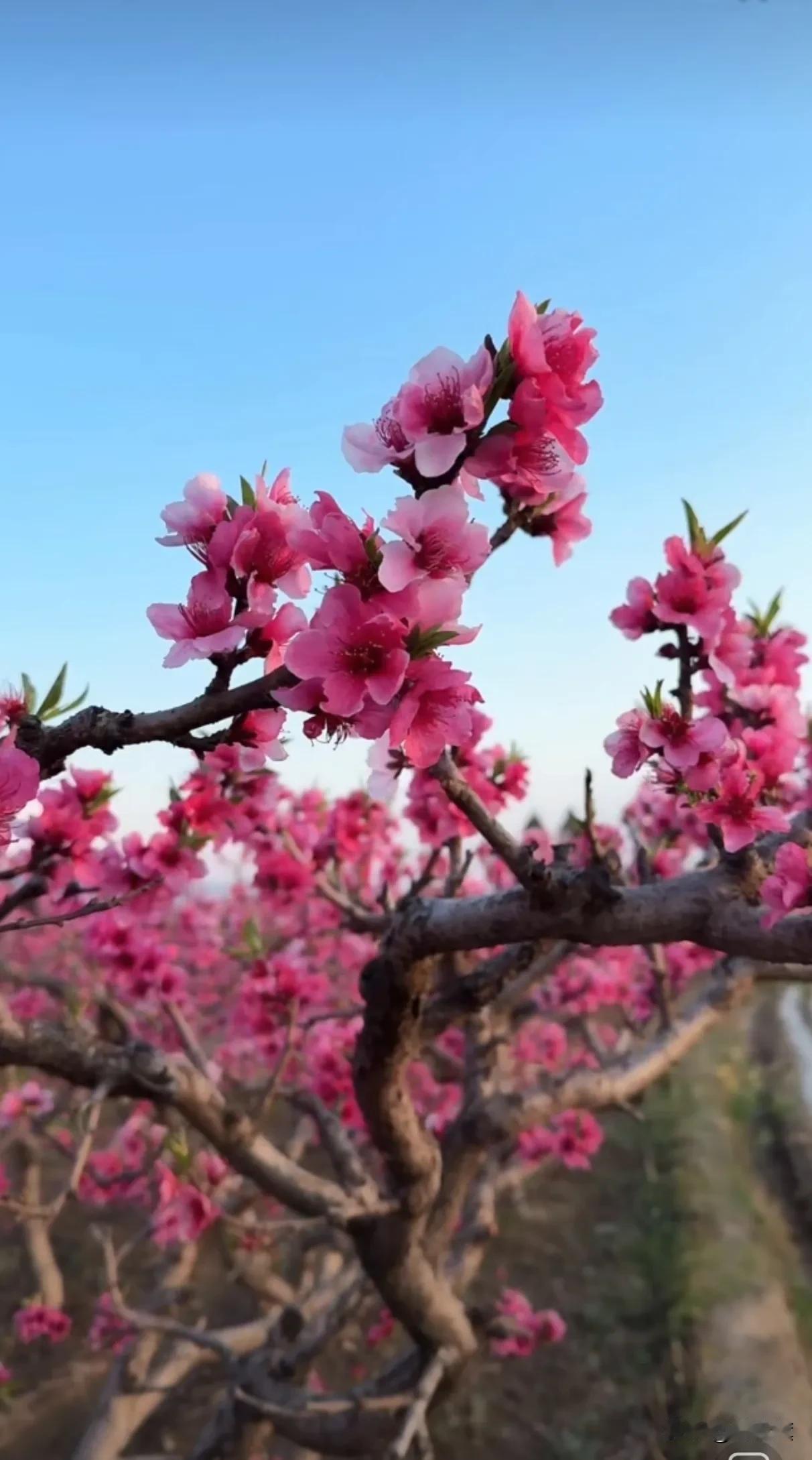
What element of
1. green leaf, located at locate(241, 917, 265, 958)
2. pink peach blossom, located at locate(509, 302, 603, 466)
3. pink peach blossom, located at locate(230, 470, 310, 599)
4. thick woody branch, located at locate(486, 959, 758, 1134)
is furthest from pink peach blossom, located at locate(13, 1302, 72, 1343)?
pink peach blossom, located at locate(509, 302, 603, 466)

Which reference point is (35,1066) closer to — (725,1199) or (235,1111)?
(235,1111)

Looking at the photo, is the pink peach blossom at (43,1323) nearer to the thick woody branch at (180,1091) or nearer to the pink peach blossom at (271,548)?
the thick woody branch at (180,1091)

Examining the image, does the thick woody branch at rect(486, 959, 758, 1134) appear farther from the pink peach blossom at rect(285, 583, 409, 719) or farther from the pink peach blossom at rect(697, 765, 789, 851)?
the pink peach blossom at rect(285, 583, 409, 719)

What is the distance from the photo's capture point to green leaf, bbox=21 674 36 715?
1.86m

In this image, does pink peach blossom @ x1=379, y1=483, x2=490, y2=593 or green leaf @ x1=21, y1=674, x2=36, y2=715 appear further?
green leaf @ x1=21, y1=674, x2=36, y2=715

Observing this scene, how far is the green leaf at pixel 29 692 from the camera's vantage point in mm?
1857

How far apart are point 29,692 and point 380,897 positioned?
161cm

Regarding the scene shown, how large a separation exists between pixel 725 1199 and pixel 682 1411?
9.40ft

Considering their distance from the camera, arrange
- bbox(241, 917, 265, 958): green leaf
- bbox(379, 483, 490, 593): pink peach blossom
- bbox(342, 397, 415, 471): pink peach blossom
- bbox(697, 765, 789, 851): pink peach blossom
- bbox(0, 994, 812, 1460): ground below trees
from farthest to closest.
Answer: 1. bbox(0, 994, 812, 1460): ground below trees
2. bbox(241, 917, 265, 958): green leaf
3. bbox(697, 765, 789, 851): pink peach blossom
4. bbox(342, 397, 415, 471): pink peach blossom
5. bbox(379, 483, 490, 593): pink peach blossom

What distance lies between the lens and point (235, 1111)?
3.18 m

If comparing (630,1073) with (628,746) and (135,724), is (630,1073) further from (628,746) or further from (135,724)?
(135,724)

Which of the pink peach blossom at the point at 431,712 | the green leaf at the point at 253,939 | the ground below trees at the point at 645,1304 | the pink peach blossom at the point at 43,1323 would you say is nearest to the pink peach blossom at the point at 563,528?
the pink peach blossom at the point at 431,712

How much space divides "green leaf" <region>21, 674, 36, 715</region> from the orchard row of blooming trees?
0.05 feet

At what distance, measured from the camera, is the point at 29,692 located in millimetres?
1869
